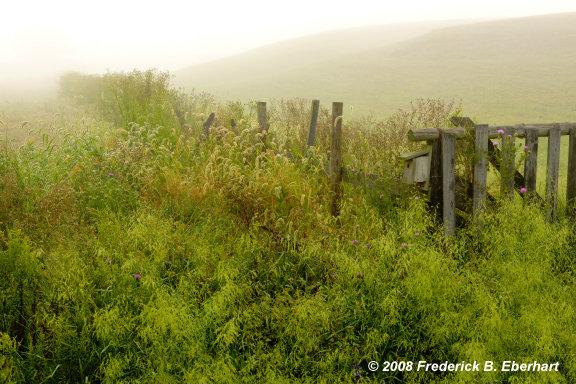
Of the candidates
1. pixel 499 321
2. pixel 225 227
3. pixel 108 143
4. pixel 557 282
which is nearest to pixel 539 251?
pixel 557 282

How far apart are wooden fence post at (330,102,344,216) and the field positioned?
4.7 inches

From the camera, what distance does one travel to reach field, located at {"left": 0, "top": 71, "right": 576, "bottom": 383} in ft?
10.2

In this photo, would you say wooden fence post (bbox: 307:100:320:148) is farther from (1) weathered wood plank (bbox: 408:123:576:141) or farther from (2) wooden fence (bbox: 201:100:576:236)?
(1) weathered wood plank (bbox: 408:123:576:141)

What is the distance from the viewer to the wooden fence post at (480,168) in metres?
5.00

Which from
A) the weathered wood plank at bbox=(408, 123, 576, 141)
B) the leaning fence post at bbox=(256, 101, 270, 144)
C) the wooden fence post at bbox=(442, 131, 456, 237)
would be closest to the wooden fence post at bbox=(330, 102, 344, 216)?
the weathered wood plank at bbox=(408, 123, 576, 141)

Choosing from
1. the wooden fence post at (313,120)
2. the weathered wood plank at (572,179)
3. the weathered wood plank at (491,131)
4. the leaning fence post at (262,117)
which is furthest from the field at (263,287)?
the leaning fence post at (262,117)

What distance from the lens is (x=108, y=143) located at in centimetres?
723

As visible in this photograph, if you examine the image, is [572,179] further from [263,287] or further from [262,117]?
[263,287]

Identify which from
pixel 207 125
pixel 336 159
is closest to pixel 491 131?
pixel 336 159

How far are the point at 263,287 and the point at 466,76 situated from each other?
3641cm

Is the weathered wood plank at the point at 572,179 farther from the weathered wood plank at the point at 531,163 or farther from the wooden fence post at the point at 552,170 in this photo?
the weathered wood plank at the point at 531,163

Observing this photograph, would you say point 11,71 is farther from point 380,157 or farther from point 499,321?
point 499,321

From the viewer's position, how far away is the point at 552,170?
225 inches

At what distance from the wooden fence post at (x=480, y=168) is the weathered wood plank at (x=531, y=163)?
Answer: 79cm
